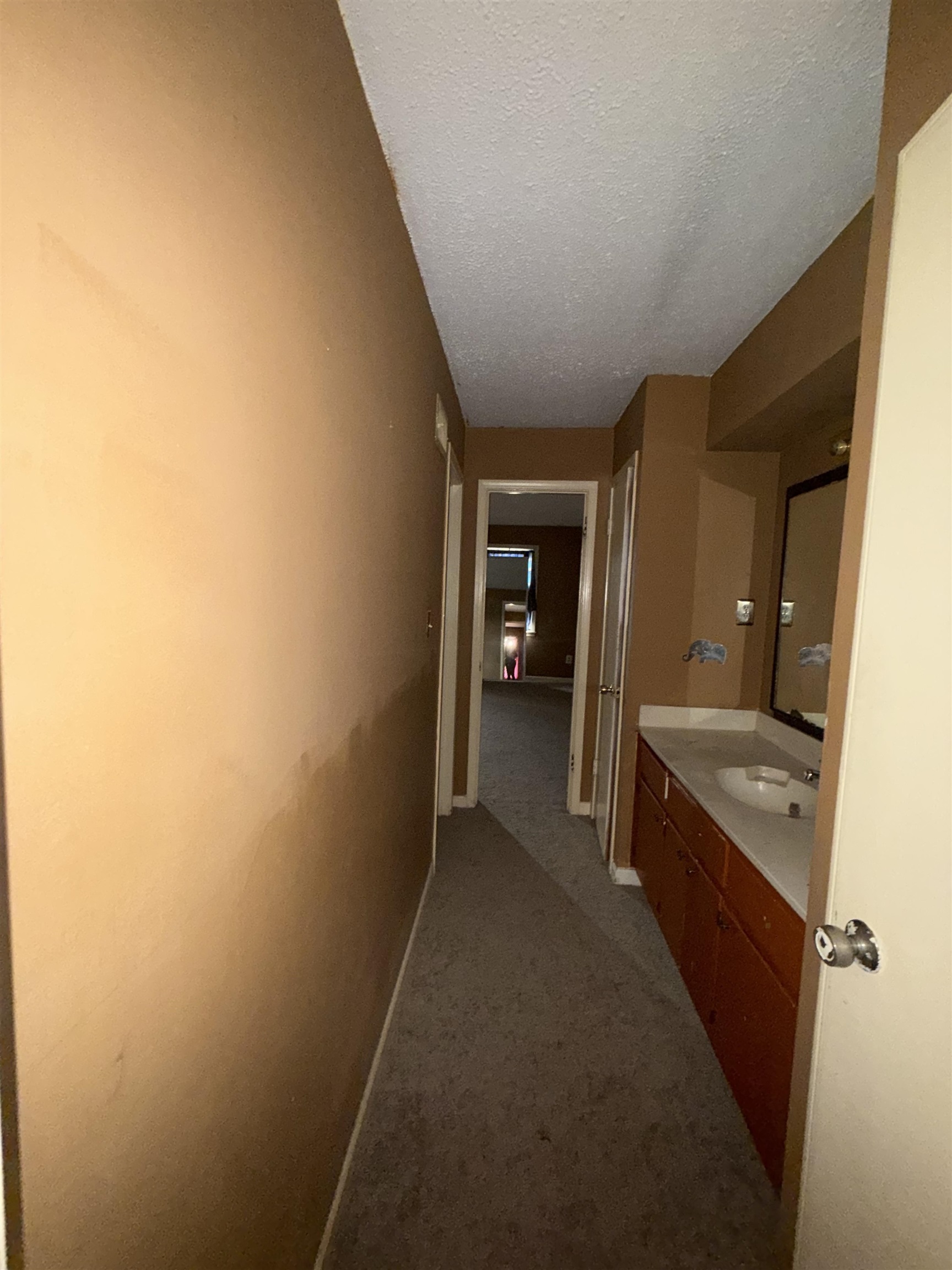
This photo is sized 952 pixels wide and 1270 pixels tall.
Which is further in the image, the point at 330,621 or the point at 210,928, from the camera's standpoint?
the point at 330,621

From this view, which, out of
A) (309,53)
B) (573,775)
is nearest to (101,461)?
(309,53)

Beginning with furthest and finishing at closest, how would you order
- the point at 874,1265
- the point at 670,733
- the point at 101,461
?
the point at 670,733, the point at 874,1265, the point at 101,461

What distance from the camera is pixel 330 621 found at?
1146 mm

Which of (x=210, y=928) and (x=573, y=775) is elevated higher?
(x=210, y=928)

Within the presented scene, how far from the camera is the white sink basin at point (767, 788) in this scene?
2053mm

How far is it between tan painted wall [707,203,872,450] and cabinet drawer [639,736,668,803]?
1501mm

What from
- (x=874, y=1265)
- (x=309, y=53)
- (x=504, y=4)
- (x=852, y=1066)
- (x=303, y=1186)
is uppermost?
(x=504, y=4)

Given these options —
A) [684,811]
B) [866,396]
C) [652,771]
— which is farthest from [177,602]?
[652,771]

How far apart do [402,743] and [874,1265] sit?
1.53 meters

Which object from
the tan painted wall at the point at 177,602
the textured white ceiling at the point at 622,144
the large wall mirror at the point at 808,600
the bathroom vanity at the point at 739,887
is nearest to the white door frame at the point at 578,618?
the bathroom vanity at the point at 739,887

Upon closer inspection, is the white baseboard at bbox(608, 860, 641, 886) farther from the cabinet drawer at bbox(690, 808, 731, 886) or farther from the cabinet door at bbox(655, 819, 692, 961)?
the cabinet drawer at bbox(690, 808, 731, 886)

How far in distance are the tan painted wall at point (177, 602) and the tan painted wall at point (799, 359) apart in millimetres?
1342

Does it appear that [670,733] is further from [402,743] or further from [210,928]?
[210,928]

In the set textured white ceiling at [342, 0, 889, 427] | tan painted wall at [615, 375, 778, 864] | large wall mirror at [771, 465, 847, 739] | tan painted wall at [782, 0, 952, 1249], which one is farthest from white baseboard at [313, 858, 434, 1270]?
textured white ceiling at [342, 0, 889, 427]
